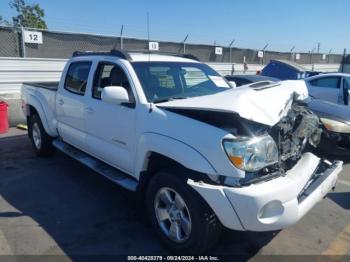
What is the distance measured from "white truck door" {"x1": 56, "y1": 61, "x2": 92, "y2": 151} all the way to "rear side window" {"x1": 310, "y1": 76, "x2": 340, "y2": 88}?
314 inches

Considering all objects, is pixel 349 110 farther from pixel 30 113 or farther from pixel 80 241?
pixel 30 113

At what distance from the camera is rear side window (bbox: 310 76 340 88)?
33.0ft

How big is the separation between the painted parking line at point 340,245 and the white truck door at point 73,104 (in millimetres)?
3243

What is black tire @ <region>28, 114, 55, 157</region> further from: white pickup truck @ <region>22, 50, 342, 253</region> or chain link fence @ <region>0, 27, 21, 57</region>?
chain link fence @ <region>0, 27, 21, 57</region>

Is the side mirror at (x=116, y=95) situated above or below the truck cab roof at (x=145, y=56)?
below

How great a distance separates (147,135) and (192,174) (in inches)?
26.8

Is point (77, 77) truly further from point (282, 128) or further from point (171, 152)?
point (282, 128)

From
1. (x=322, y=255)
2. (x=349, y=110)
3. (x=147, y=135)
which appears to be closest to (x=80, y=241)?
(x=147, y=135)

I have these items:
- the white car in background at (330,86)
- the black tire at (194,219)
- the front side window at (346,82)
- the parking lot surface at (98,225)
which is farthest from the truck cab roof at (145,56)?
the front side window at (346,82)

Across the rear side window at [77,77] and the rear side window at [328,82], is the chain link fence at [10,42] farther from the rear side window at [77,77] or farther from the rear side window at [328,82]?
the rear side window at [328,82]

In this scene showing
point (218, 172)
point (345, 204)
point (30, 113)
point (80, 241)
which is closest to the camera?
point (218, 172)

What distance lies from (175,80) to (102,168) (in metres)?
1.44

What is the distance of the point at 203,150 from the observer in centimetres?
276

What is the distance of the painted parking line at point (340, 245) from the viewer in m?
3.26
